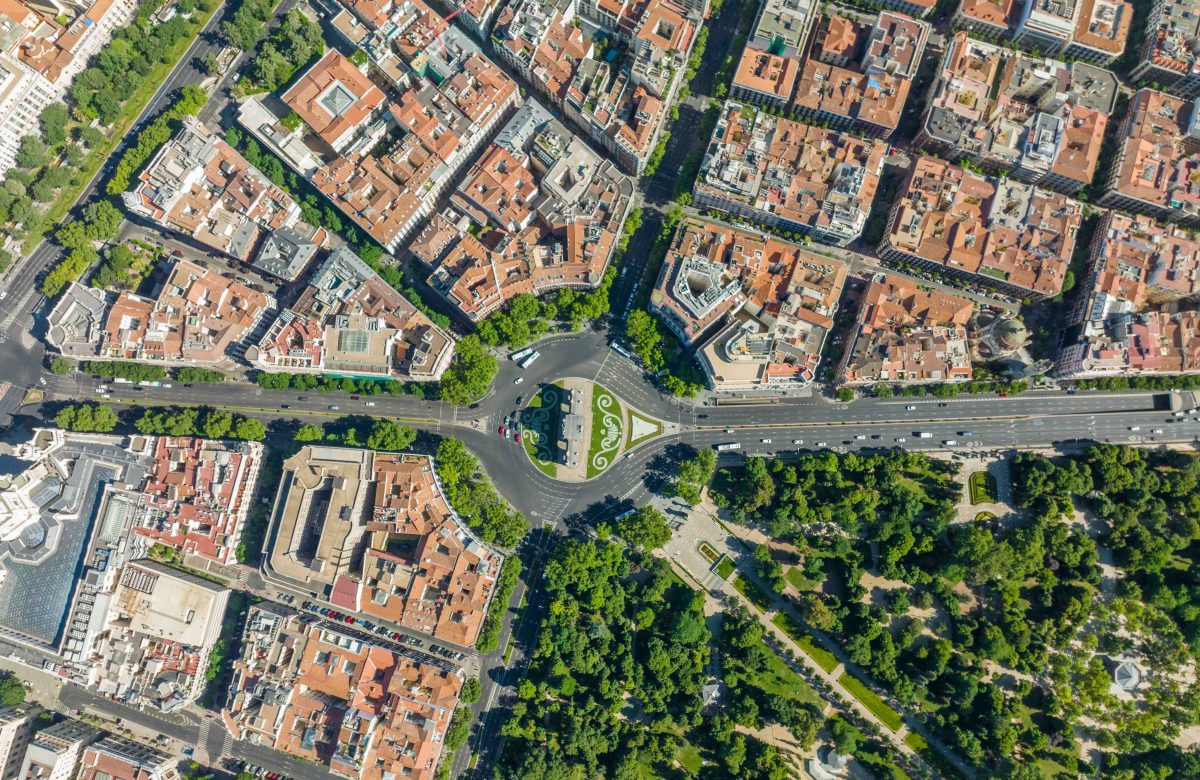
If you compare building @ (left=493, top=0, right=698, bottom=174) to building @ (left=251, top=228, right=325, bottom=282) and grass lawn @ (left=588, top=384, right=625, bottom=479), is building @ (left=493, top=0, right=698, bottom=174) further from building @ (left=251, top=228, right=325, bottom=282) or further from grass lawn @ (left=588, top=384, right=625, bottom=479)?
building @ (left=251, top=228, right=325, bottom=282)

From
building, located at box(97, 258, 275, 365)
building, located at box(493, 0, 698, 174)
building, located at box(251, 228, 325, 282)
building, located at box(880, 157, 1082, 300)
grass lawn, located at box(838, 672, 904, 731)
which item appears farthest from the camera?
building, located at box(251, 228, 325, 282)

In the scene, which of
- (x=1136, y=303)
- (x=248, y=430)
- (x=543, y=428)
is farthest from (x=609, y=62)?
(x=1136, y=303)

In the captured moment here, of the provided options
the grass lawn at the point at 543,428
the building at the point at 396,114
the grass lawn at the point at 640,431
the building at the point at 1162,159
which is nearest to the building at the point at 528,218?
the building at the point at 396,114

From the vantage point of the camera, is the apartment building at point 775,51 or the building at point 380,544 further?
the apartment building at point 775,51

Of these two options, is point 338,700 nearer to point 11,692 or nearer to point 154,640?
point 154,640

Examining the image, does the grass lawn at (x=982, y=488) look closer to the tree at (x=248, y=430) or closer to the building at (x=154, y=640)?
the tree at (x=248, y=430)

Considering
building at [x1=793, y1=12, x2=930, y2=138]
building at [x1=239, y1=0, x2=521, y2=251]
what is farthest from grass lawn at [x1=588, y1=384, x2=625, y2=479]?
building at [x1=793, y1=12, x2=930, y2=138]

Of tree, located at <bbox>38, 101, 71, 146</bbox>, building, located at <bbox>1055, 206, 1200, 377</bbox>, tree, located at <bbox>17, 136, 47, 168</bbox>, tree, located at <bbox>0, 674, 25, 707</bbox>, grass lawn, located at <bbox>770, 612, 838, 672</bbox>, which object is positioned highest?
building, located at <bbox>1055, 206, 1200, 377</bbox>
